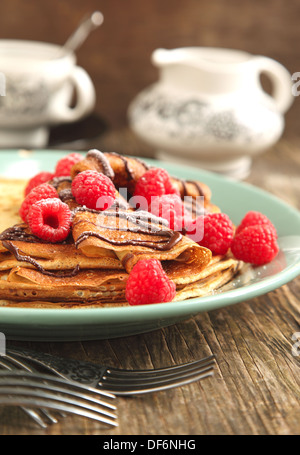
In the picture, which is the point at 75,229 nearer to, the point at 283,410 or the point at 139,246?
the point at 139,246

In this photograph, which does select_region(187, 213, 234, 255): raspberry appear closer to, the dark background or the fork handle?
the fork handle

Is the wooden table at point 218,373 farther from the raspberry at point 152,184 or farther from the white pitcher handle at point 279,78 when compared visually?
the white pitcher handle at point 279,78

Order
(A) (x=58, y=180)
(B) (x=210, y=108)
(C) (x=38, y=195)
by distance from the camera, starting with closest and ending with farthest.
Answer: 1. (C) (x=38, y=195)
2. (A) (x=58, y=180)
3. (B) (x=210, y=108)

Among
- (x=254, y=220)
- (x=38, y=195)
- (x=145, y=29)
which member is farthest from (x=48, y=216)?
(x=145, y=29)

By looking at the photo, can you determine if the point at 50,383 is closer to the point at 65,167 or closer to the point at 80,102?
the point at 65,167

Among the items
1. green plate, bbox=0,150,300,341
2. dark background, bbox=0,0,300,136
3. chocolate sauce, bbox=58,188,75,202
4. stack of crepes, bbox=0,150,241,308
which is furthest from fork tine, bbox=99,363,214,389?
dark background, bbox=0,0,300,136

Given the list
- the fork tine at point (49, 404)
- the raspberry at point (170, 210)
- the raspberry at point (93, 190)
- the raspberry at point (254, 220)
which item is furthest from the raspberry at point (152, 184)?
the fork tine at point (49, 404)
